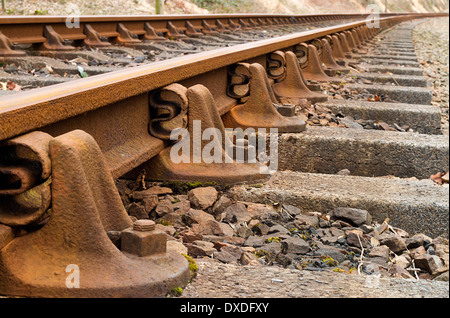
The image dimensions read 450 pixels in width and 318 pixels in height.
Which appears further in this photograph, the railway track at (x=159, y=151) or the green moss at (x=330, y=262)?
the green moss at (x=330, y=262)

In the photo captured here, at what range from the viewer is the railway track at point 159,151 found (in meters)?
1.59

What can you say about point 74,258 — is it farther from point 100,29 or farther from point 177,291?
point 100,29

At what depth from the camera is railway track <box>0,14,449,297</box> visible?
1.59 meters

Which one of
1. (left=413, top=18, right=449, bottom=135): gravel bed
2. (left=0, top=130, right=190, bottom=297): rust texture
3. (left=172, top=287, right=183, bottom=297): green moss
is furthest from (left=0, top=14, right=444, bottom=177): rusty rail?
(left=413, top=18, right=449, bottom=135): gravel bed

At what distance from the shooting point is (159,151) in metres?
2.74

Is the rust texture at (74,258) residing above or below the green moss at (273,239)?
above

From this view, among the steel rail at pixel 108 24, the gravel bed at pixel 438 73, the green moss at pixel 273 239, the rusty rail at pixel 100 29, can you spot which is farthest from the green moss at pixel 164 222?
the steel rail at pixel 108 24

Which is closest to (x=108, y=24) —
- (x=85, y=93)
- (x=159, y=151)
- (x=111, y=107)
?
(x=159, y=151)

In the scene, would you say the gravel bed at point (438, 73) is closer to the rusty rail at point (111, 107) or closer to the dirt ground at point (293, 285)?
the rusty rail at point (111, 107)

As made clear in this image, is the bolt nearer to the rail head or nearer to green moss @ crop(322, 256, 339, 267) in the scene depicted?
the rail head

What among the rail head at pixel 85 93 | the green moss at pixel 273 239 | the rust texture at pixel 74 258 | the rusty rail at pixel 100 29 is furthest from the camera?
the rusty rail at pixel 100 29
